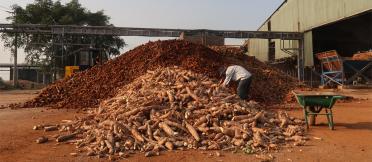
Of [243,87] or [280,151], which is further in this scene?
[243,87]

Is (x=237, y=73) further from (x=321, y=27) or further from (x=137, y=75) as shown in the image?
(x=321, y=27)

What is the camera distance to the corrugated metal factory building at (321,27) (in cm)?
2897

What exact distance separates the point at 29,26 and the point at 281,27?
72.2 ft

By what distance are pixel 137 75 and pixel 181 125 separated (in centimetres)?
604

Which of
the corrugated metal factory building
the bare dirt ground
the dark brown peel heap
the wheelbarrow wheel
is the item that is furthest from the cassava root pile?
the corrugated metal factory building

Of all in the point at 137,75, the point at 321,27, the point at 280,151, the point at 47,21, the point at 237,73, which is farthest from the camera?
the point at 47,21

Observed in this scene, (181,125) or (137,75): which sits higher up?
(137,75)

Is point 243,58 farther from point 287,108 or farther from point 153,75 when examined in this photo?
point 153,75

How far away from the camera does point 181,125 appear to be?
8023mm

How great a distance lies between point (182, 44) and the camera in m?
15.5

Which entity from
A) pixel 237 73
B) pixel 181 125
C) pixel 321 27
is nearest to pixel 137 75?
pixel 237 73

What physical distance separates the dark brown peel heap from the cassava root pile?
3445 millimetres

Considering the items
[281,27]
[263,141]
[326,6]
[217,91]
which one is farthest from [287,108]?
[281,27]

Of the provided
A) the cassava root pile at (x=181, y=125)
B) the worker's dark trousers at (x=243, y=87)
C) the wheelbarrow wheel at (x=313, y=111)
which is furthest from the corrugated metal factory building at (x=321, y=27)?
the cassava root pile at (x=181, y=125)
